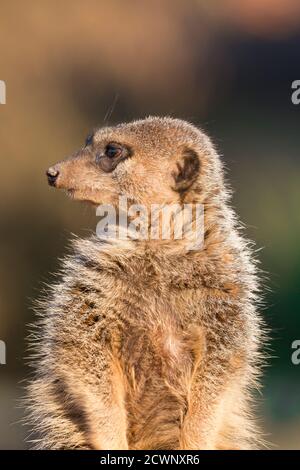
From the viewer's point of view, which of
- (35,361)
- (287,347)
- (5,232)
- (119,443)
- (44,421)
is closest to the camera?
(119,443)

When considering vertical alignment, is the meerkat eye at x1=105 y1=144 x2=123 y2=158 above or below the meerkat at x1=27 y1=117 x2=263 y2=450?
above

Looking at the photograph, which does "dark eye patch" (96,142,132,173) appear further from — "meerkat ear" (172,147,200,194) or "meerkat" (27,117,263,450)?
"meerkat ear" (172,147,200,194)

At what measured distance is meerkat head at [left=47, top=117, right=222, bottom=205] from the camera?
2.80 m

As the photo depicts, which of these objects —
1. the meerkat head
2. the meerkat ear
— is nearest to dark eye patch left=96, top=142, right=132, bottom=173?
the meerkat head

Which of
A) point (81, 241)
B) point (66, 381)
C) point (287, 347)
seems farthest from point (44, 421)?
point (287, 347)

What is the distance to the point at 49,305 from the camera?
2.87 meters

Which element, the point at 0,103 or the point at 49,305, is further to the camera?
the point at 0,103

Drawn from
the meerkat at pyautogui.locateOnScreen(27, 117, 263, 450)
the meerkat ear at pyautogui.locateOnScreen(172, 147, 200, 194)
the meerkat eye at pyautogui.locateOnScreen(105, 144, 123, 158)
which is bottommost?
the meerkat at pyautogui.locateOnScreen(27, 117, 263, 450)

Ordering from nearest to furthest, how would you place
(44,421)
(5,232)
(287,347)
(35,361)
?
1. (44,421)
2. (35,361)
3. (287,347)
4. (5,232)

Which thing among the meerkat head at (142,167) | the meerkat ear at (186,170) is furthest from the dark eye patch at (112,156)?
the meerkat ear at (186,170)

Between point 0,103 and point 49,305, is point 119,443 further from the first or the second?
point 0,103

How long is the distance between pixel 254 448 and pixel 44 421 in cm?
62

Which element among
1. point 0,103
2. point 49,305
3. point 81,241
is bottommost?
point 49,305

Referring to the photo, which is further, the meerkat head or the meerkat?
the meerkat head
